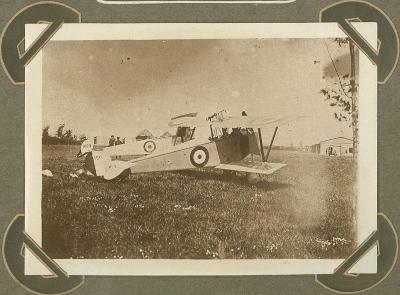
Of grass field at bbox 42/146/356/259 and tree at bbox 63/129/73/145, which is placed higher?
tree at bbox 63/129/73/145

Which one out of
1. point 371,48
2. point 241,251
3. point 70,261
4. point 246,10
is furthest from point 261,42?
point 70,261

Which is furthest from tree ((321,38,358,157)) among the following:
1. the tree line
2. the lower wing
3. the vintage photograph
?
the tree line

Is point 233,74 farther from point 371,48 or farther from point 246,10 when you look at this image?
point 371,48

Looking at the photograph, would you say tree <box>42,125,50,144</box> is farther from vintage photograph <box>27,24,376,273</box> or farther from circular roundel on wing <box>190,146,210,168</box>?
circular roundel on wing <box>190,146,210,168</box>

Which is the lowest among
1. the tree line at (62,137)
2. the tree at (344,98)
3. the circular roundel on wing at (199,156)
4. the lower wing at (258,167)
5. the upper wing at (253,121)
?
the lower wing at (258,167)

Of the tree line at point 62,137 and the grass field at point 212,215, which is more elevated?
the tree line at point 62,137

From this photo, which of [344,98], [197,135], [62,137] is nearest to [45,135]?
[62,137]

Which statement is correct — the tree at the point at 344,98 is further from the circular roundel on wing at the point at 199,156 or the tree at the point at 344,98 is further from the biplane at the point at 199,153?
the circular roundel on wing at the point at 199,156

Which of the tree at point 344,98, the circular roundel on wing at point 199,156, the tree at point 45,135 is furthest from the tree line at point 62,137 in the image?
the tree at point 344,98
